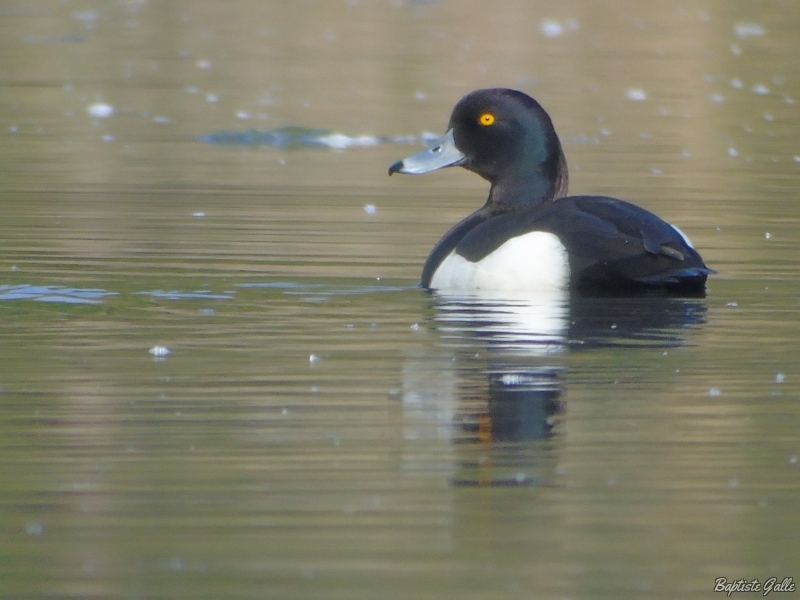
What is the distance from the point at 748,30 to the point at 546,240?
1855 centimetres

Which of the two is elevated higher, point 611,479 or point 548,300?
point 611,479

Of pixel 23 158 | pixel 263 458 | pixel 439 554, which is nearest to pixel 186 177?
pixel 23 158

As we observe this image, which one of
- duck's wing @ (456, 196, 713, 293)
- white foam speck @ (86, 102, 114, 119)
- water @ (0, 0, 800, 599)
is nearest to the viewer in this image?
water @ (0, 0, 800, 599)

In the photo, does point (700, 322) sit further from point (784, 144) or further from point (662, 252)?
point (784, 144)

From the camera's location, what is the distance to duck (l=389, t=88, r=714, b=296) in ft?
25.4

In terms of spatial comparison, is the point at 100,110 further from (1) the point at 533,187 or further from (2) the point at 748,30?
(2) the point at 748,30

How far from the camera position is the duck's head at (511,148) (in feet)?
29.0

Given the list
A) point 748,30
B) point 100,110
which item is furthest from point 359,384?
point 748,30

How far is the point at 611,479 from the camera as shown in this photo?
4707mm

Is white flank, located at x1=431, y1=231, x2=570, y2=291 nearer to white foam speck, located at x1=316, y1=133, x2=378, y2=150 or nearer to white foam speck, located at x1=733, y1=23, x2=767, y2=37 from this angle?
white foam speck, located at x1=316, y1=133, x2=378, y2=150

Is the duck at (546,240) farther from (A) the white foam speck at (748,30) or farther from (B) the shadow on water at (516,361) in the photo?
(A) the white foam speck at (748,30)

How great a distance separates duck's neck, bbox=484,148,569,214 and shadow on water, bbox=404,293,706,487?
1.03m

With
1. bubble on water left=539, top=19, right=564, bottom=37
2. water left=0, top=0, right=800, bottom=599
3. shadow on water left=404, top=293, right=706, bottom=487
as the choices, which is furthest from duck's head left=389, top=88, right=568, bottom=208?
bubble on water left=539, top=19, right=564, bottom=37

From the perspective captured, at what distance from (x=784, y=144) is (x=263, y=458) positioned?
1076 centimetres
